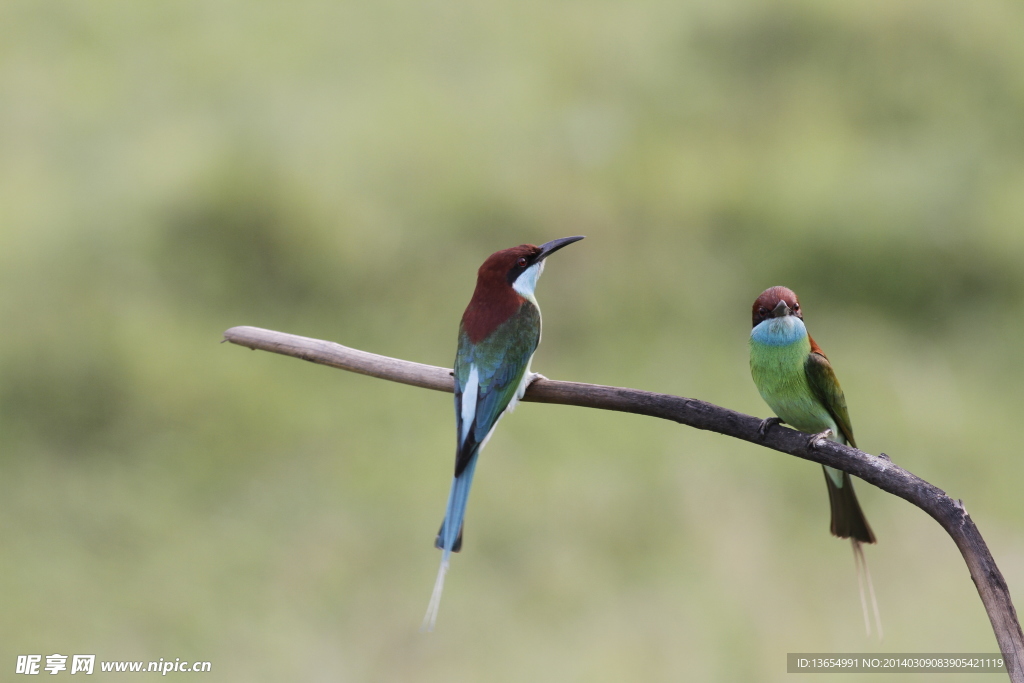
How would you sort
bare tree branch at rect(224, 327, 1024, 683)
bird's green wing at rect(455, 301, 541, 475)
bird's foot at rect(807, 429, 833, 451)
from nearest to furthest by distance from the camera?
bare tree branch at rect(224, 327, 1024, 683), bird's foot at rect(807, 429, 833, 451), bird's green wing at rect(455, 301, 541, 475)

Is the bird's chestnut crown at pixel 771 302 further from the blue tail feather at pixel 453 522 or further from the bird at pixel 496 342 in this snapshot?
the blue tail feather at pixel 453 522

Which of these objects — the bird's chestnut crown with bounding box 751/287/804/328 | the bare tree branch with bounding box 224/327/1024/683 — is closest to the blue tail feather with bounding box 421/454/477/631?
the bare tree branch with bounding box 224/327/1024/683

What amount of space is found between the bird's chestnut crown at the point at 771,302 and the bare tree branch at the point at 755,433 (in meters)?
0.17

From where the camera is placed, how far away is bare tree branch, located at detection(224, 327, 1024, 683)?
121 cm

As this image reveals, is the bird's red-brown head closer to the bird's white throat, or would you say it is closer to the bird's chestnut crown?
the bird's white throat

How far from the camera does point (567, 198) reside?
4539mm

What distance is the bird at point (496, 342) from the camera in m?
1.75

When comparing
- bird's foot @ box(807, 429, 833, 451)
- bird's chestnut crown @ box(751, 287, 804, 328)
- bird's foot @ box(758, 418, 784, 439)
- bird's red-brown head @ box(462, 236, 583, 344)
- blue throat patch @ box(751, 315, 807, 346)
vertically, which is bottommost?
bird's foot @ box(807, 429, 833, 451)

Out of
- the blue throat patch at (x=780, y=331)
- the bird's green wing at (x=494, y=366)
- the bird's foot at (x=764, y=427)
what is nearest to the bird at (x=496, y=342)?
the bird's green wing at (x=494, y=366)

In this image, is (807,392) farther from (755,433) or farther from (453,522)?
(453,522)

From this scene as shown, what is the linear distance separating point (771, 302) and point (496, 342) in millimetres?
593

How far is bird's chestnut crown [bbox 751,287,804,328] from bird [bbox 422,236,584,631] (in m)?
0.42

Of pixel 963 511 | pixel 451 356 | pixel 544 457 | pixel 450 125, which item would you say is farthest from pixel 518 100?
pixel 963 511

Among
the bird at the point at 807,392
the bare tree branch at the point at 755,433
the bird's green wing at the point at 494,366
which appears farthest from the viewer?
the bird's green wing at the point at 494,366
